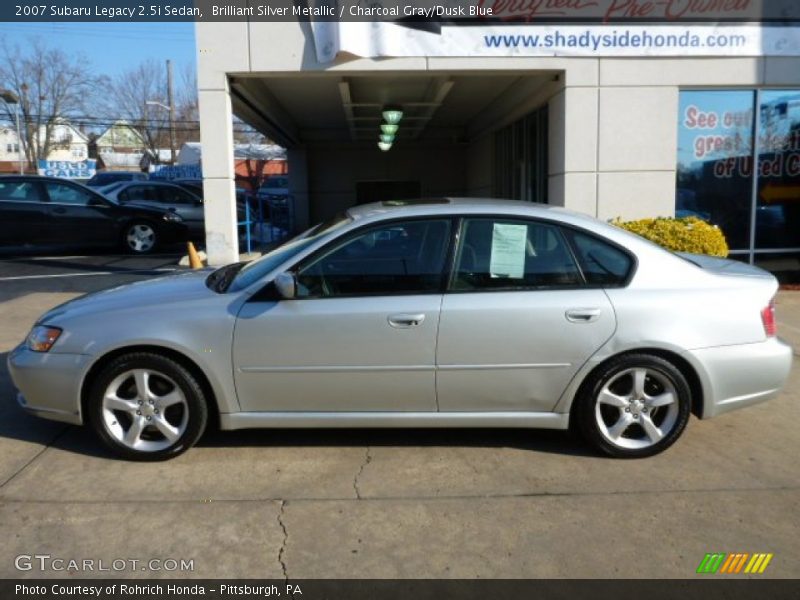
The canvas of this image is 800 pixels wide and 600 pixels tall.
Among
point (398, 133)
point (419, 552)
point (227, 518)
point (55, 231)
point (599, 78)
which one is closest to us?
point (419, 552)

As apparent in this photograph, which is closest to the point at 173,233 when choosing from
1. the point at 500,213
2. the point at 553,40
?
the point at 553,40

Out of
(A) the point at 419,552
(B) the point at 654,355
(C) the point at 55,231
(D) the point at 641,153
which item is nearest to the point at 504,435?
(B) the point at 654,355

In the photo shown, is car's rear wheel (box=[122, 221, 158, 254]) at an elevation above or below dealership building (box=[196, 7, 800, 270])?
below

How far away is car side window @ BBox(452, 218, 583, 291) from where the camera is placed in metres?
4.09

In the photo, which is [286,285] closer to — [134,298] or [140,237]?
[134,298]

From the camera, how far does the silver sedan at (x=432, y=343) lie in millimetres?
3977

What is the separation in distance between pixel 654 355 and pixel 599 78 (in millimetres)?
5915

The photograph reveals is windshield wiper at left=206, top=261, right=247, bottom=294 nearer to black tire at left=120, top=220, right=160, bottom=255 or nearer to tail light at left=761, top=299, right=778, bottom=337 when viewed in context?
tail light at left=761, top=299, right=778, bottom=337

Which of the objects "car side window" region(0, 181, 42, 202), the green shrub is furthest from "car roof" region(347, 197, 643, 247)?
"car side window" region(0, 181, 42, 202)

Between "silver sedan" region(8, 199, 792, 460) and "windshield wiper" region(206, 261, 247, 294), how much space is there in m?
0.07

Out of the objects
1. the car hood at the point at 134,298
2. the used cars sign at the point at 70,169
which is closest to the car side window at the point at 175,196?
the car hood at the point at 134,298

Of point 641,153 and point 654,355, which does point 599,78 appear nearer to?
point 641,153

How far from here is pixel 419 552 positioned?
3.19 m
